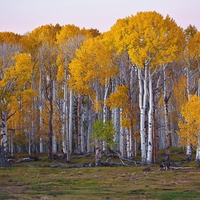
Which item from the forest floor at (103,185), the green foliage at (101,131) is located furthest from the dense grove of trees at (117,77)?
the forest floor at (103,185)

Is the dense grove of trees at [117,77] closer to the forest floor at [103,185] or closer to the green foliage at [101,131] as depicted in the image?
the green foliage at [101,131]

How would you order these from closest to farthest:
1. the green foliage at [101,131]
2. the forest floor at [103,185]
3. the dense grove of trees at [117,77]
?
the forest floor at [103,185] → the green foliage at [101,131] → the dense grove of trees at [117,77]

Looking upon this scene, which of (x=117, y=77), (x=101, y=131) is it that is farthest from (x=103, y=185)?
(x=117, y=77)

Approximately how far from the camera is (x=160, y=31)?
1597 inches

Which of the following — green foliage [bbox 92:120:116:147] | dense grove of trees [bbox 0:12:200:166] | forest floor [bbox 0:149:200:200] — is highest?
dense grove of trees [bbox 0:12:200:166]

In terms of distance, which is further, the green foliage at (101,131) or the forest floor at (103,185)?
the green foliage at (101,131)

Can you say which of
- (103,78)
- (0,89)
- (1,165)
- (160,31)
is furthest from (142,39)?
(1,165)

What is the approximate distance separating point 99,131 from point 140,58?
7729 mm

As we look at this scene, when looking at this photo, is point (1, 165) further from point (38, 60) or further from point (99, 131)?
point (38, 60)

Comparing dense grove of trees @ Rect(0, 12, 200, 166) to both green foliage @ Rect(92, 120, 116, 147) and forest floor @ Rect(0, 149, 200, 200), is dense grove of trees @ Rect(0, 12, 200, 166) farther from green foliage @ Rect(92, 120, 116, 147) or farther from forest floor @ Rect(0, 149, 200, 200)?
forest floor @ Rect(0, 149, 200, 200)

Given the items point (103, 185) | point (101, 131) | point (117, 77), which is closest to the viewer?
point (103, 185)

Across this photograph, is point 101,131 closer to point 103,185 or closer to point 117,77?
point 117,77

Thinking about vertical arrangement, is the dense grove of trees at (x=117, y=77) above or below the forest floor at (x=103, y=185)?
above

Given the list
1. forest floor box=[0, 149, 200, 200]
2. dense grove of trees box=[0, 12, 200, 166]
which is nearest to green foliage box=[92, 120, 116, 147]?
dense grove of trees box=[0, 12, 200, 166]
